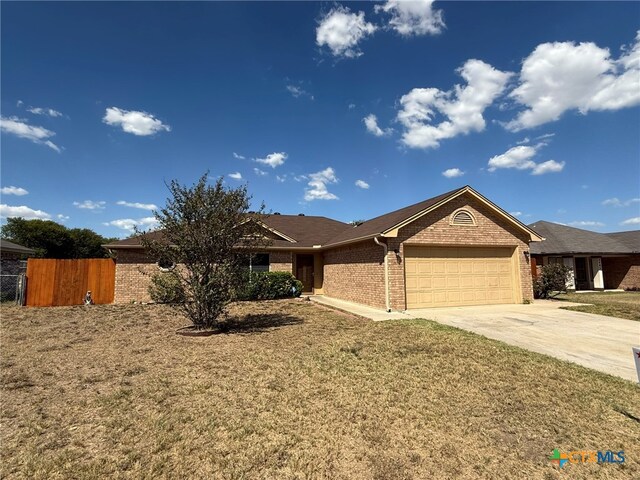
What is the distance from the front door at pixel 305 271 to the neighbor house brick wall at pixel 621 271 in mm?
21543

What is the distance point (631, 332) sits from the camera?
30.0 feet

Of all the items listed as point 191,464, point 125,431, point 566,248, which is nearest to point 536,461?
point 191,464

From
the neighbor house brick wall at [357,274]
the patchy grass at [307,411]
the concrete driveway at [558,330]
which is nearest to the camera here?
the patchy grass at [307,411]

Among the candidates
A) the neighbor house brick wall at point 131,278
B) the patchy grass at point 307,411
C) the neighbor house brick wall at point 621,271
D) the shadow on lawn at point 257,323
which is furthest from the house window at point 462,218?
the neighbor house brick wall at point 621,271

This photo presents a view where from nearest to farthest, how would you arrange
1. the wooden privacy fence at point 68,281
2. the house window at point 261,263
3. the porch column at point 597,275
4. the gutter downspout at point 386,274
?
the gutter downspout at point 386,274 → the wooden privacy fence at point 68,281 → the house window at point 261,263 → the porch column at point 597,275

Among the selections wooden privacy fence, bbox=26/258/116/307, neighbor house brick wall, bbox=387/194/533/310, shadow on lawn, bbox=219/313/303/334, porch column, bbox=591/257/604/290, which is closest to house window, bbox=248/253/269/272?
shadow on lawn, bbox=219/313/303/334

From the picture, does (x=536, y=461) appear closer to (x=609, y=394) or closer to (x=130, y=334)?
(x=609, y=394)

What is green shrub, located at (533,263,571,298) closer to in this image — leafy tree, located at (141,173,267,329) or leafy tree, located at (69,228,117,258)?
leafy tree, located at (141,173,267,329)

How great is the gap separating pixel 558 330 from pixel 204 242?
998 centimetres

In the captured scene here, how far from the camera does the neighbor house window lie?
47.1 feet

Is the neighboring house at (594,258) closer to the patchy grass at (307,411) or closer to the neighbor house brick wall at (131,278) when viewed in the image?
the patchy grass at (307,411)

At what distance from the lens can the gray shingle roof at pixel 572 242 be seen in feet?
76.1

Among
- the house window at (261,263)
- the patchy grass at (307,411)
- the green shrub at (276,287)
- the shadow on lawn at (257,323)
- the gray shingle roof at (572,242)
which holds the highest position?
the gray shingle roof at (572,242)

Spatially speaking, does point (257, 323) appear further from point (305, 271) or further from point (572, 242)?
point (572, 242)
